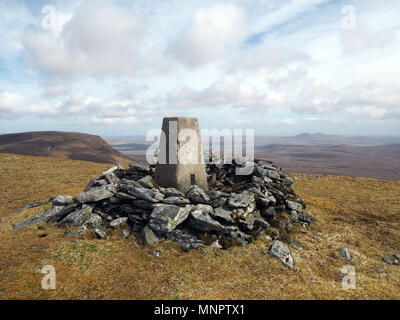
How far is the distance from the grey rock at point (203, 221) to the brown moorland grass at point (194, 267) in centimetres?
123

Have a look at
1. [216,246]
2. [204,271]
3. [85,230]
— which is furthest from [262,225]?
[85,230]

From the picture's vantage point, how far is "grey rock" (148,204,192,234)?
1222 cm

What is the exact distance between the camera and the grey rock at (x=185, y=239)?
11828 mm

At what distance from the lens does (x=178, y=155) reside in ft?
50.4

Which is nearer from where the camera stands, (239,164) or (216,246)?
(216,246)

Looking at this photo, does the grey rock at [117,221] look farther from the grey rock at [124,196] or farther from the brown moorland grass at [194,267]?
the grey rock at [124,196]

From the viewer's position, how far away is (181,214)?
12.6 m

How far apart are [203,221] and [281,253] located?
4.49 meters

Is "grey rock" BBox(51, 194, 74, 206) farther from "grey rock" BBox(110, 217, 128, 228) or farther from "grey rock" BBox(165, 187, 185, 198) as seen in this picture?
"grey rock" BBox(165, 187, 185, 198)

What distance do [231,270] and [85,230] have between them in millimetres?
8708

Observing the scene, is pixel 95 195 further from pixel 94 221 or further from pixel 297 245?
pixel 297 245

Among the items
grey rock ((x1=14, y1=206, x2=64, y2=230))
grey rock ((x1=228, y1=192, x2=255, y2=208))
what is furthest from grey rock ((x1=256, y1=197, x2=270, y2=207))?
grey rock ((x1=14, y1=206, x2=64, y2=230))

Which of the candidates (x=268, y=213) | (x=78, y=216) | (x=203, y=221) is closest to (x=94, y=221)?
(x=78, y=216)
